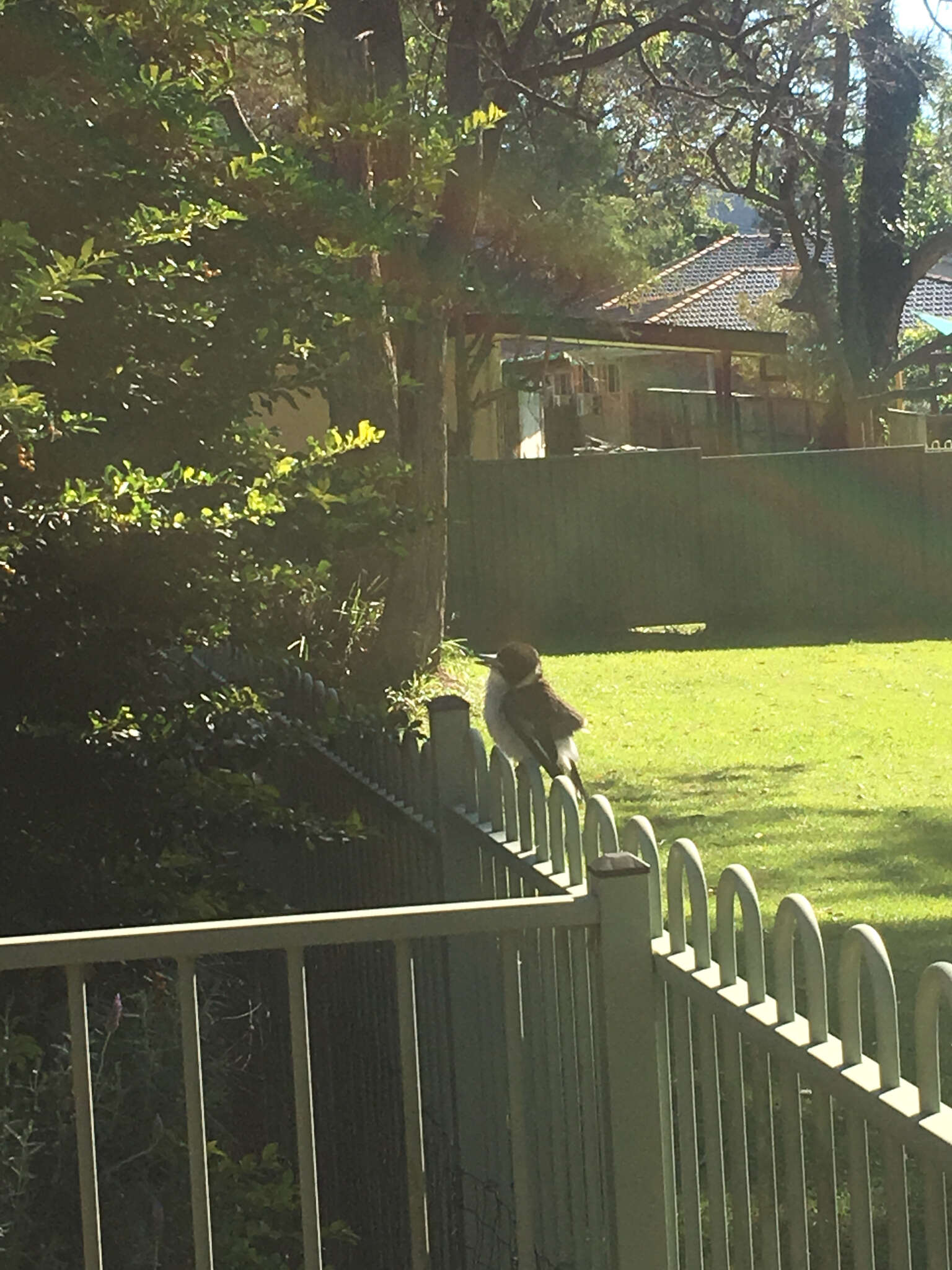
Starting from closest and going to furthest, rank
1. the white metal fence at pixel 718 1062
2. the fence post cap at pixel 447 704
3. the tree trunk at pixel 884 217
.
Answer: the white metal fence at pixel 718 1062, the fence post cap at pixel 447 704, the tree trunk at pixel 884 217

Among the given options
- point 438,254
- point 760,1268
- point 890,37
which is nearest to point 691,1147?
point 760,1268

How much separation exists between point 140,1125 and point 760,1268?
4.77 feet

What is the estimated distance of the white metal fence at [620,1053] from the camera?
2.30 m

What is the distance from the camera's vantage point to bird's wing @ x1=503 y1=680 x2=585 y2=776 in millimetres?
7910

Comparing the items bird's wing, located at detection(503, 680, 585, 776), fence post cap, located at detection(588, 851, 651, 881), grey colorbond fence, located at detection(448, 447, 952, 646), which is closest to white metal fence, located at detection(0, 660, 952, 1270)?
fence post cap, located at detection(588, 851, 651, 881)

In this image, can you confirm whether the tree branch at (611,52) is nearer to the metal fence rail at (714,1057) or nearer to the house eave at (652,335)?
the house eave at (652,335)

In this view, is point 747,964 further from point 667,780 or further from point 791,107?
point 791,107

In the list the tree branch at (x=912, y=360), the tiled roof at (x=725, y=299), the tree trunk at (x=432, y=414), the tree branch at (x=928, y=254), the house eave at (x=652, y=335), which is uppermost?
the tiled roof at (x=725, y=299)

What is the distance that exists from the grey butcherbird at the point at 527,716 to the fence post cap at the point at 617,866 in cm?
495

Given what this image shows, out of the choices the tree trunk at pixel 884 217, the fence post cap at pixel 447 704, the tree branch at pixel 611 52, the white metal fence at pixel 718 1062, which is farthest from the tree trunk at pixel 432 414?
the tree trunk at pixel 884 217

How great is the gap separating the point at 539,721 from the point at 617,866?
5.13m

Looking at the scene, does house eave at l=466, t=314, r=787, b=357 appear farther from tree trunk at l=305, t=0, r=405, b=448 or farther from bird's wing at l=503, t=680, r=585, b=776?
bird's wing at l=503, t=680, r=585, b=776

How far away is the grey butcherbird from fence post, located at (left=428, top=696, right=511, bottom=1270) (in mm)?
3598

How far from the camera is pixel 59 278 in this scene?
3252 mm
